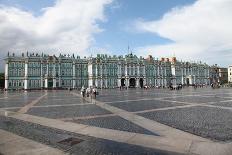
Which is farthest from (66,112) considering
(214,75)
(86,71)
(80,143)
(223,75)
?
(223,75)

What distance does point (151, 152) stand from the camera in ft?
24.4

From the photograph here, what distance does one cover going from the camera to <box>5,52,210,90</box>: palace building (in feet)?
324

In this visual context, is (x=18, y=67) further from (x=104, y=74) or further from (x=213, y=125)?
(x=213, y=125)

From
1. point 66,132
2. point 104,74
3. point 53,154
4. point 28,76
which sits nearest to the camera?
point 53,154

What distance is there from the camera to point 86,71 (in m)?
112

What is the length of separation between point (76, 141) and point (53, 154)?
1.69m

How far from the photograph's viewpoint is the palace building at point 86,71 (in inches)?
3888

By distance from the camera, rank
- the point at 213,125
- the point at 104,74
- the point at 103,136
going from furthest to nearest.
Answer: the point at 104,74
the point at 213,125
the point at 103,136

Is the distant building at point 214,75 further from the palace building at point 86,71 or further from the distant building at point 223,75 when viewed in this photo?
the palace building at point 86,71

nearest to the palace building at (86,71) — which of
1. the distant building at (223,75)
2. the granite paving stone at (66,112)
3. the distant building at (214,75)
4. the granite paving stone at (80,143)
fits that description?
the distant building at (214,75)

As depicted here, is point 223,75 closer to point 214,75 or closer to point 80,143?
point 214,75

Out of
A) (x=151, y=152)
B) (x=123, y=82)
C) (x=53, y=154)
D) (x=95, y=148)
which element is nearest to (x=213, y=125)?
(x=151, y=152)

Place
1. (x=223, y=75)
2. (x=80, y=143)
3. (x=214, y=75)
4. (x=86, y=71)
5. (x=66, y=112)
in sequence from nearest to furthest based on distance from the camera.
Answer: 1. (x=80, y=143)
2. (x=66, y=112)
3. (x=86, y=71)
4. (x=214, y=75)
5. (x=223, y=75)

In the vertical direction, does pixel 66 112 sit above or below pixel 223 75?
below
